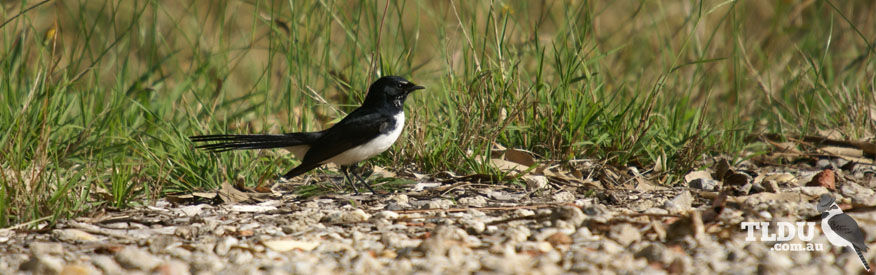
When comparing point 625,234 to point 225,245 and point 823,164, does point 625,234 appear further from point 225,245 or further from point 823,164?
point 823,164

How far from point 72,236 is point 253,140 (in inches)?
45.1

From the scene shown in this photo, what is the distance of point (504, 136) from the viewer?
429 centimetres

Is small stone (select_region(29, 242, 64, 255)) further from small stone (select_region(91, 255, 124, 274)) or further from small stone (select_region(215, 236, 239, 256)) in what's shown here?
small stone (select_region(215, 236, 239, 256))

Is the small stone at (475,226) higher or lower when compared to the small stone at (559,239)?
higher

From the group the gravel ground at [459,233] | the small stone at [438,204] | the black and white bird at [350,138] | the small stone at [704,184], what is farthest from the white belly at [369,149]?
the small stone at [704,184]

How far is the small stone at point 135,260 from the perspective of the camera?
103 inches

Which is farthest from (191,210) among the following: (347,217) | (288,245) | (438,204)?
(438,204)

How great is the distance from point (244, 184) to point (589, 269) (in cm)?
193

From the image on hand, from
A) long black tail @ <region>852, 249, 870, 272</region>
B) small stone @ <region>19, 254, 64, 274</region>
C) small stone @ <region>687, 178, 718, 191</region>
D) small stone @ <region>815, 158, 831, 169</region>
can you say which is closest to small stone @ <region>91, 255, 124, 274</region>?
small stone @ <region>19, 254, 64, 274</region>

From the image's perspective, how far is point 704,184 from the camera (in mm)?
3971

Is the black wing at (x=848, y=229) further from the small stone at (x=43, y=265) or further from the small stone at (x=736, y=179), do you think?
the small stone at (x=43, y=265)

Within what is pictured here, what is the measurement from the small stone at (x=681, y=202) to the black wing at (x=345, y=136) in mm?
1405

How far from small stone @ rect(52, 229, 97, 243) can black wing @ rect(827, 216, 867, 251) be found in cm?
262

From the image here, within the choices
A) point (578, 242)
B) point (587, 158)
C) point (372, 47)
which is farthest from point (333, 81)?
point (578, 242)
